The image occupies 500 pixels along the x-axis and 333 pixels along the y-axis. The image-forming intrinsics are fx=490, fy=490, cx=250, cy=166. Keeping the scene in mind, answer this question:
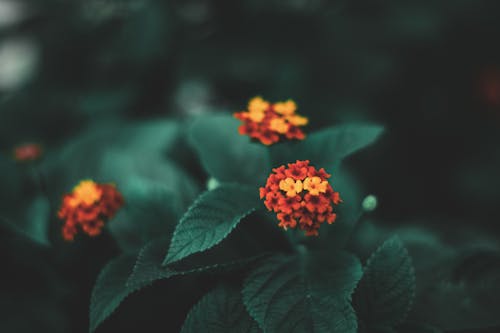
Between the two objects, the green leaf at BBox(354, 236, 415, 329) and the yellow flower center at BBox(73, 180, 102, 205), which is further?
the yellow flower center at BBox(73, 180, 102, 205)

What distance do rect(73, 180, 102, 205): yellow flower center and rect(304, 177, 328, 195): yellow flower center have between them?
1.55 ft

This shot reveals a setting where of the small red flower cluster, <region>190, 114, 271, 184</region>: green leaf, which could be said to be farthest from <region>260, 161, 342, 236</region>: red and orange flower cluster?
the small red flower cluster

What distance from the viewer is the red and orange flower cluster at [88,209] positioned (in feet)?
3.51

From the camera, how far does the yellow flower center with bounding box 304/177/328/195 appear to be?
90cm

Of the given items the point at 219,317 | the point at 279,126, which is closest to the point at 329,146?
the point at 279,126

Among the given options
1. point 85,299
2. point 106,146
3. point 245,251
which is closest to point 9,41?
point 106,146

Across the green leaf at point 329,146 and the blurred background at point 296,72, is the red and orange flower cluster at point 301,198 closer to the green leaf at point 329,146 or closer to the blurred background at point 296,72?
the green leaf at point 329,146

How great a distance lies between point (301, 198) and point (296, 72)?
1317 millimetres

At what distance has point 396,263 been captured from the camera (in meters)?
0.97

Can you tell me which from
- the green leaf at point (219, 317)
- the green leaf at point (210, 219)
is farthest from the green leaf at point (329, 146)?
the green leaf at point (219, 317)

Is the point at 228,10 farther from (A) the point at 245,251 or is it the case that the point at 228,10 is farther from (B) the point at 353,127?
(A) the point at 245,251

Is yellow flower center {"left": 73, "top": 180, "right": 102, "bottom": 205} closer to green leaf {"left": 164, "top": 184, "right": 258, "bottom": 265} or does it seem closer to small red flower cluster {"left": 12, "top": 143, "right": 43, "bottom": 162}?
green leaf {"left": 164, "top": 184, "right": 258, "bottom": 265}

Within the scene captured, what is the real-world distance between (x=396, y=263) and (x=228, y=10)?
1.54m

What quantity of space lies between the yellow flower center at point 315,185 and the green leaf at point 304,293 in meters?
0.19
